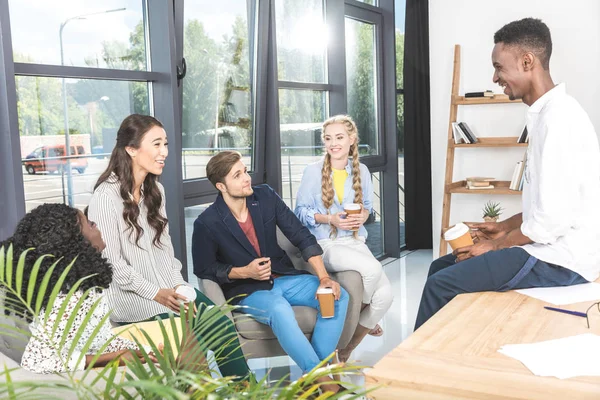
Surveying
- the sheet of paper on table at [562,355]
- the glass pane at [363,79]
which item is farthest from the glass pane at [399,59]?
the sheet of paper on table at [562,355]

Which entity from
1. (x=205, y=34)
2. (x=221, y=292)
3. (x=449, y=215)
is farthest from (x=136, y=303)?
(x=449, y=215)

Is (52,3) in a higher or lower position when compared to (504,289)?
higher

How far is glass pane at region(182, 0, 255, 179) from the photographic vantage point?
148 inches

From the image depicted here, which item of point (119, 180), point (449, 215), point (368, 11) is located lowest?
point (449, 215)

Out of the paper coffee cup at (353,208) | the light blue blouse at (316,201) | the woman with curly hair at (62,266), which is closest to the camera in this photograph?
the woman with curly hair at (62,266)

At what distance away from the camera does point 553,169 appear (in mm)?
2238

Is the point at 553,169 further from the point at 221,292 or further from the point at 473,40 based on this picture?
the point at 473,40

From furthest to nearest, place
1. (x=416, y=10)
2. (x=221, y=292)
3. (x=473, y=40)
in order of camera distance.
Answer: (x=416, y=10)
(x=473, y=40)
(x=221, y=292)

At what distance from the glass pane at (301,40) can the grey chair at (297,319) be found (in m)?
1.77

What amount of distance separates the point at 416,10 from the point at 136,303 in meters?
4.37

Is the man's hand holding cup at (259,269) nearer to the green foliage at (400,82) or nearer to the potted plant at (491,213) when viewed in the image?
the potted plant at (491,213)

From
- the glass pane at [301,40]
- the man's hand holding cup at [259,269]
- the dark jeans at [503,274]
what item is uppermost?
the glass pane at [301,40]

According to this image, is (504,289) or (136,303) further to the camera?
(136,303)

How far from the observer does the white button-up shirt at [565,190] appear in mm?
2236
